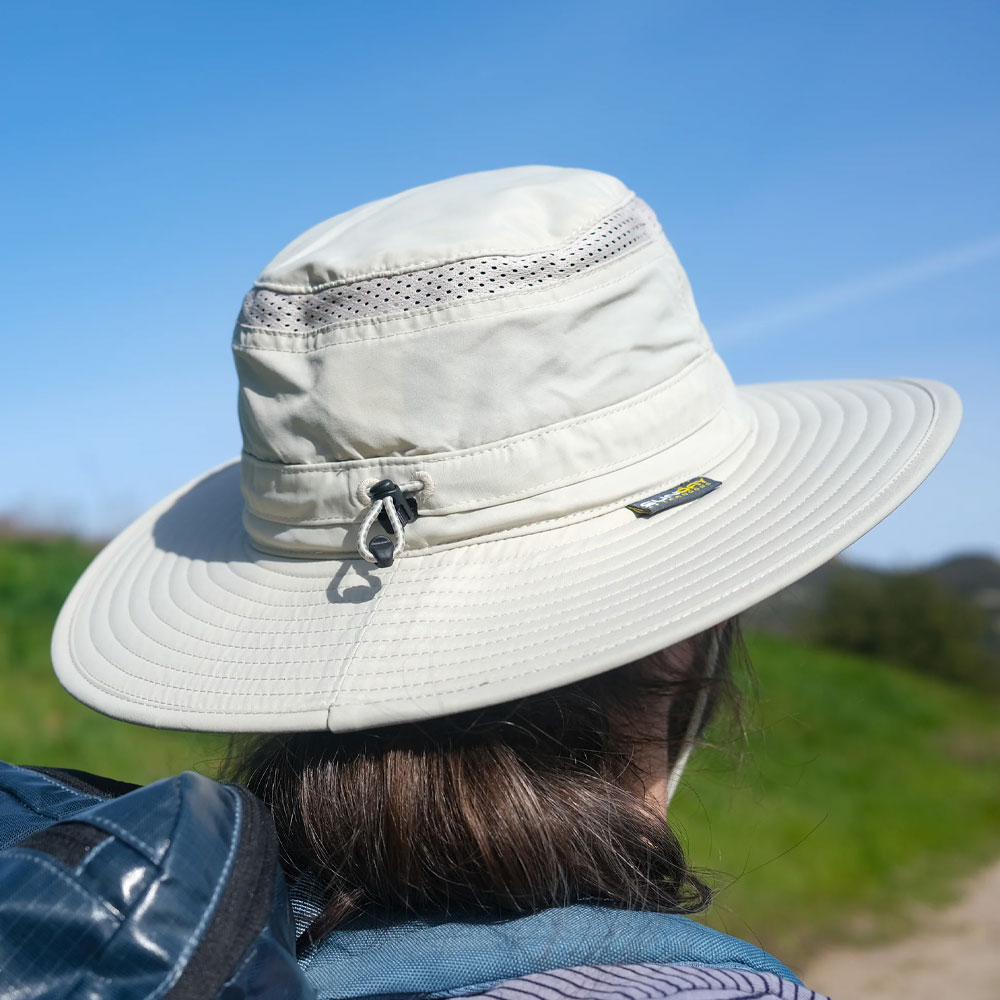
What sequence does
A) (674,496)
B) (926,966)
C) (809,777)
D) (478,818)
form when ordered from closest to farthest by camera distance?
(478,818) < (674,496) < (926,966) < (809,777)

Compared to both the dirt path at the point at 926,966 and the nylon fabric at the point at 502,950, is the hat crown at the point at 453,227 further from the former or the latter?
the dirt path at the point at 926,966

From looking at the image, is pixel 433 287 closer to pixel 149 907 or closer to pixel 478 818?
pixel 478 818

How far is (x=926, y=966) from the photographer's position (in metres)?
6.63

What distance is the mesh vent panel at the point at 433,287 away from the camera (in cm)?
136

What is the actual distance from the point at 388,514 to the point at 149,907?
640mm

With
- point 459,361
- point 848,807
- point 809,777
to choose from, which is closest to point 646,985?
point 459,361

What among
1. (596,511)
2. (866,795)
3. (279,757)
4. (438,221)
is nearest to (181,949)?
(279,757)

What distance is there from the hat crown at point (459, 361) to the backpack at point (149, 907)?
1.89ft

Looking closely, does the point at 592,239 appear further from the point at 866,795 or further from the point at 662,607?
the point at 866,795

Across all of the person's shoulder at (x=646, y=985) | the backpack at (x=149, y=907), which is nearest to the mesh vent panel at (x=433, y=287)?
the backpack at (x=149, y=907)

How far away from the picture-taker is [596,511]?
1.45m

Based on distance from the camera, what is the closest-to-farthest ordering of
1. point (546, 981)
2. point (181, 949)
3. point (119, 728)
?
point (181, 949) < point (546, 981) < point (119, 728)

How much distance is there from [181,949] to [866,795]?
10.3 m

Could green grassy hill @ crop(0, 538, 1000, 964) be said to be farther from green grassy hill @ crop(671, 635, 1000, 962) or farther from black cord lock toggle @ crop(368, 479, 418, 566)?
black cord lock toggle @ crop(368, 479, 418, 566)
